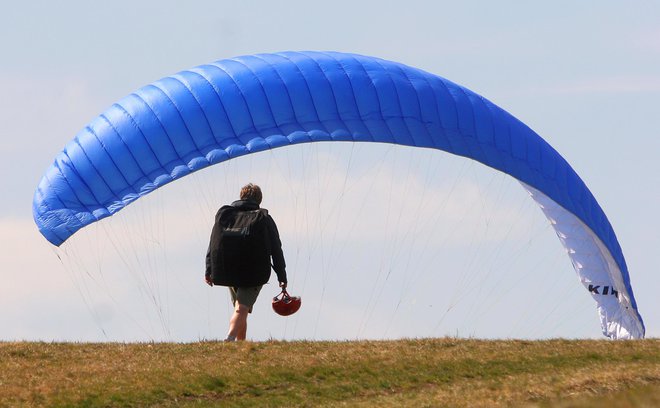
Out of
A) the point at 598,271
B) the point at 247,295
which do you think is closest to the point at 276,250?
the point at 247,295

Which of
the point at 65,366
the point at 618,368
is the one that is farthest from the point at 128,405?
the point at 618,368

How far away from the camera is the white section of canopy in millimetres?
27734

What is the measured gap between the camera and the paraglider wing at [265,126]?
72.4 feet

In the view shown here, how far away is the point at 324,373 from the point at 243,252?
8.41 ft

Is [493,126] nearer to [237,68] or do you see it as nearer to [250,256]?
[237,68]

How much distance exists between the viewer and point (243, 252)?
19.6 metres

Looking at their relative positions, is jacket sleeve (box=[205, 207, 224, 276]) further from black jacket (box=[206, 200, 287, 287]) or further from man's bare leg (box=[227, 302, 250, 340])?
man's bare leg (box=[227, 302, 250, 340])

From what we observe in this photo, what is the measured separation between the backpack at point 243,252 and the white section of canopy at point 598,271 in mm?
9242

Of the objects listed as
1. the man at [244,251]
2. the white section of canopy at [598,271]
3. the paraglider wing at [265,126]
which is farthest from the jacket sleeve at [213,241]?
the white section of canopy at [598,271]

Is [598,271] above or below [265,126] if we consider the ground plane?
below

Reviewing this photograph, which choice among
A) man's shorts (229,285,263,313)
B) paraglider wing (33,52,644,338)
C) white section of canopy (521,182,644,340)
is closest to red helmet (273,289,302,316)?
man's shorts (229,285,263,313)

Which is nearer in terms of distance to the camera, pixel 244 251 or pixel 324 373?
pixel 324 373

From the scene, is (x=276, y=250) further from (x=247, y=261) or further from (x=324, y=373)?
(x=324, y=373)

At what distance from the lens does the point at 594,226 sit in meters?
26.7
